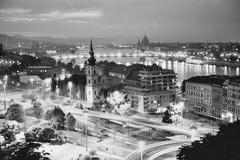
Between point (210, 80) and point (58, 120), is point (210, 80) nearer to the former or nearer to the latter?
point (210, 80)

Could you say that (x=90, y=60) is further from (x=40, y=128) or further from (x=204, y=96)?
(x=40, y=128)

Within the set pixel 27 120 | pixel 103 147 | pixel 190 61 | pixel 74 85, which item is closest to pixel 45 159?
pixel 103 147

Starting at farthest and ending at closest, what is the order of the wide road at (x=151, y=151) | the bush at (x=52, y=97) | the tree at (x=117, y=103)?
1. the bush at (x=52, y=97)
2. the tree at (x=117, y=103)
3. the wide road at (x=151, y=151)

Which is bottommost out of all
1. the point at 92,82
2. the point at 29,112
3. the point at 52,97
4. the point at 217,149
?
the point at 29,112

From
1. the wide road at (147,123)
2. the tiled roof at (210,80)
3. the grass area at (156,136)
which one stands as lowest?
the grass area at (156,136)

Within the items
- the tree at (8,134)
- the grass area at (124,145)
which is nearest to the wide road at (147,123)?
the grass area at (124,145)

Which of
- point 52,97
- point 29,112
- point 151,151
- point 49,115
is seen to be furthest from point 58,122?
point 52,97

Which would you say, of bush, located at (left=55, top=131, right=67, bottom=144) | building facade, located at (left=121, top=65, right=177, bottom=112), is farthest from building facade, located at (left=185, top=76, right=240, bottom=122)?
bush, located at (left=55, top=131, right=67, bottom=144)

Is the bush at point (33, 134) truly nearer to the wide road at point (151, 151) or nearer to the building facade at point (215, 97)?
the wide road at point (151, 151)
